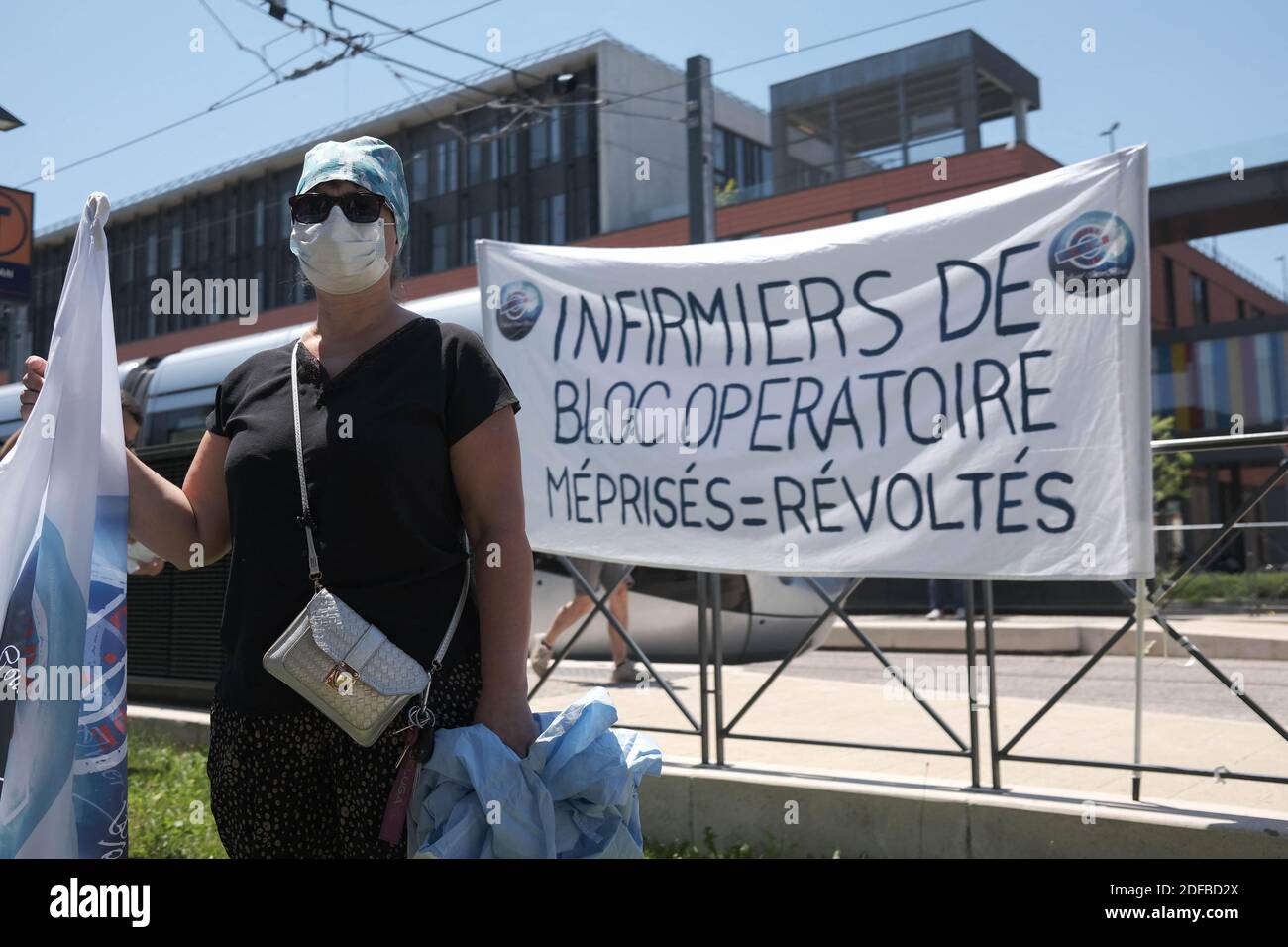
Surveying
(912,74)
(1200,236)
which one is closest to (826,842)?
(1200,236)

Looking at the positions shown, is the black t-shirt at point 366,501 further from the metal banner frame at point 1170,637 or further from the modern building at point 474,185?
the modern building at point 474,185

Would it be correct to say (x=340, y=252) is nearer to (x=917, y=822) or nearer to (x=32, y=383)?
(x=32, y=383)

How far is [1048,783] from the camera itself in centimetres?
473

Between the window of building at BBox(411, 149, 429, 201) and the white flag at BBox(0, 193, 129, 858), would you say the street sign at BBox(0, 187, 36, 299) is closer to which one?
the white flag at BBox(0, 193, 129, 858)

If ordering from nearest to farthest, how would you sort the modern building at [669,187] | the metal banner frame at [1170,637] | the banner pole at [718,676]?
the metal banner frame at [1170,637] < the banner pole at [718,676] < the modern building at [669,187]

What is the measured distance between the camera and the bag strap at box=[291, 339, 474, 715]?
6.80 ft

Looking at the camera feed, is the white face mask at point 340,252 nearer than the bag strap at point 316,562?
No

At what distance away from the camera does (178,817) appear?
17.9 feet

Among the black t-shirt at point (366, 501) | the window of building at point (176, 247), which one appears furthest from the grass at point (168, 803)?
the window of building at point (176, 247)

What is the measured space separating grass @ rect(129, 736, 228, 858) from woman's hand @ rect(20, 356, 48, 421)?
208cm

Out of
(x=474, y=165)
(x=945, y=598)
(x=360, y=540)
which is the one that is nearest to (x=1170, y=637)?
(x=360, y=540)

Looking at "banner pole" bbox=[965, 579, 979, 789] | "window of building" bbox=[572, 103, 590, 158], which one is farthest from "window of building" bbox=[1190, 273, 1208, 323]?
"banner pole" bbox=[965, 579, 979, 789]

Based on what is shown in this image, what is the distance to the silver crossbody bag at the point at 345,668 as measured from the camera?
1.99m
